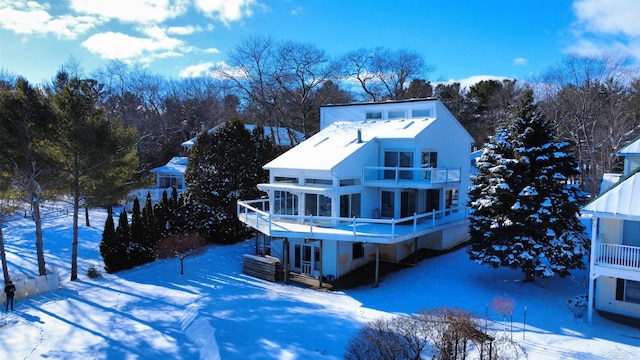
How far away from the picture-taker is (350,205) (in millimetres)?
18672

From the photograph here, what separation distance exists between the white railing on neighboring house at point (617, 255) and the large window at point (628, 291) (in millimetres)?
1183

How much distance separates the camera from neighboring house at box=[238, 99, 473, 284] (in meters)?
17.6

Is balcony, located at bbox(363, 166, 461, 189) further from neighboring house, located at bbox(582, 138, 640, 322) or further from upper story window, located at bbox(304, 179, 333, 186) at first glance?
neighboring house, located at bbox(582, 138, 640, 322)

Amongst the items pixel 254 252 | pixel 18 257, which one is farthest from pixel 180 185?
pixel 254 252

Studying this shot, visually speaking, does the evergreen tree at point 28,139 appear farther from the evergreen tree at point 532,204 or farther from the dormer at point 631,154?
the dormer at point 631,154

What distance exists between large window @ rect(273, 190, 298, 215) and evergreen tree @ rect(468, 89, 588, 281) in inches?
330

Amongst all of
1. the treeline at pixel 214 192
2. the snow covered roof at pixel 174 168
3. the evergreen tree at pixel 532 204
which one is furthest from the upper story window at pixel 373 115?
the snow covered roof at pixel 174 168

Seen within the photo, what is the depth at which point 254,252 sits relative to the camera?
22703mm

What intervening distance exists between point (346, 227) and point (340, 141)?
17.1 ft

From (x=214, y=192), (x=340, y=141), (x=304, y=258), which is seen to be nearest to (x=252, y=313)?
(x=304, y=258)

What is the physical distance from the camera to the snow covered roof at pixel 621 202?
12.4 metres

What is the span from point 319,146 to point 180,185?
20.2 metres

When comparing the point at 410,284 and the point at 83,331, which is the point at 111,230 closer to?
the point at 83,331

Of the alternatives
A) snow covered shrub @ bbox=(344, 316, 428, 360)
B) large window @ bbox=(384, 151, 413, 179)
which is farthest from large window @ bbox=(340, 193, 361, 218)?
snow covered shrub @ bbox=(344, 316, 428, 360)
